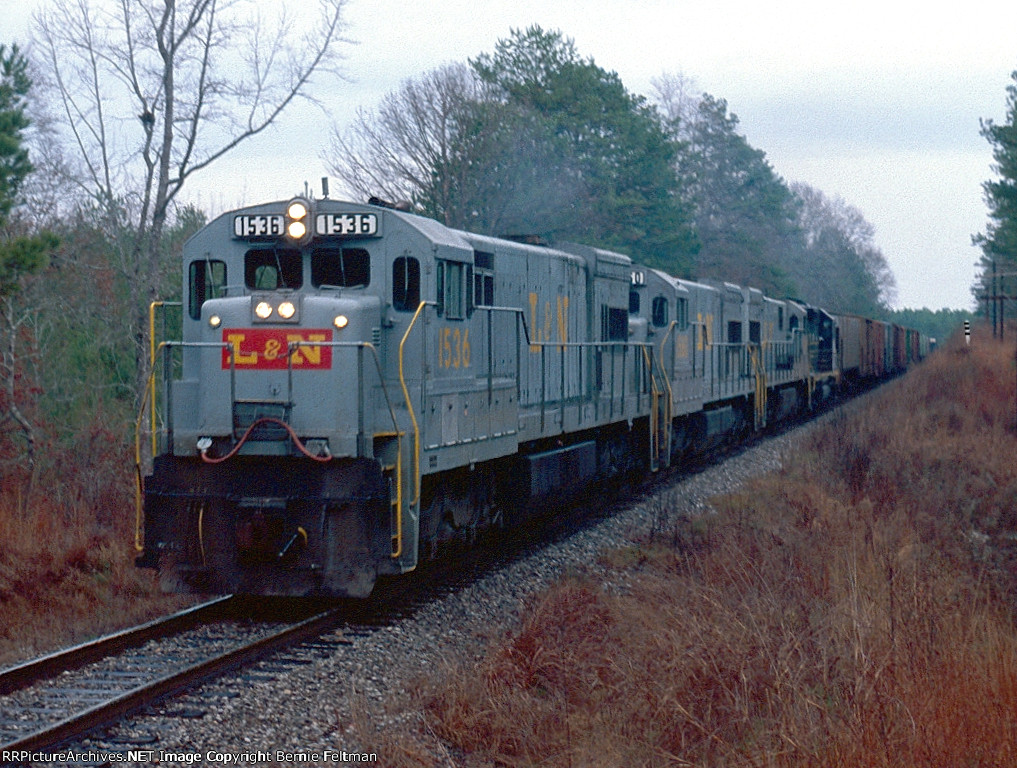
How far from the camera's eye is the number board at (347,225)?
29.9 ft

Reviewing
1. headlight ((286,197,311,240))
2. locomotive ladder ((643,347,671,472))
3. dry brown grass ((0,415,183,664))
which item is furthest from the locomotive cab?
locomotive ladder ((643,347,671,472))

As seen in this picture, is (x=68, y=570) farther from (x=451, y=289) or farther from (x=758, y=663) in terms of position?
Answer: (x=758, y=663)

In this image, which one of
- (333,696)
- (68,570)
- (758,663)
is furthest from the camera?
(68,570)

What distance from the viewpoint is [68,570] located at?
33.8 feet

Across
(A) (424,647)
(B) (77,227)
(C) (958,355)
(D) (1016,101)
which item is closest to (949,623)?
(A) (424,647)

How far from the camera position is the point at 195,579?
27.9 feet

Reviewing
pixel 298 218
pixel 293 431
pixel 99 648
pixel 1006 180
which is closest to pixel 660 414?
pixel 298 218

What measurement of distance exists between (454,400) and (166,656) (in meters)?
3.30

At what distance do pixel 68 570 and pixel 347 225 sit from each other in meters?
4.18

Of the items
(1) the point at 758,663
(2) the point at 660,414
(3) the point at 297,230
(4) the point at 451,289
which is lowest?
(1) the point at 758,663

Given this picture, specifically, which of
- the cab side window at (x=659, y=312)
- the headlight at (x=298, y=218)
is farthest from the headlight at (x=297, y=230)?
the cab side window at (x=659, y=312)

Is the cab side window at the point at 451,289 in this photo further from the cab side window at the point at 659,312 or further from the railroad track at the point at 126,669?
the cab side window at the point at 659,312

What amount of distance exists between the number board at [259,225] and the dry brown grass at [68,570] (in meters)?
3.09

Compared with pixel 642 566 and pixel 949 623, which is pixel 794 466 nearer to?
pixel 642 566
